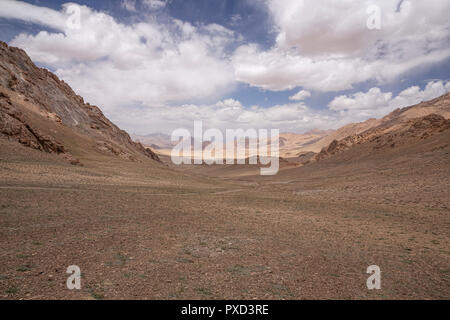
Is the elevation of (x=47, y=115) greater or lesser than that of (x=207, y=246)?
greater

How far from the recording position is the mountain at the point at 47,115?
28734 mm

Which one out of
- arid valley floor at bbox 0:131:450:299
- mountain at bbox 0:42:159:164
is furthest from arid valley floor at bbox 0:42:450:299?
mountain at bbox 0:42:159:164

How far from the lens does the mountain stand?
28734 millimetres

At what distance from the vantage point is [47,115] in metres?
40.5

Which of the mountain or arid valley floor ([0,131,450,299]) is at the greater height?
the mountain

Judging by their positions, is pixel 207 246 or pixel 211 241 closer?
pixel 207 246

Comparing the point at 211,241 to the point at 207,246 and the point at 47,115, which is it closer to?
the point at 207,246

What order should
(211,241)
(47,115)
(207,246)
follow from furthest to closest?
(47,115)
(211,241)
(207,246)

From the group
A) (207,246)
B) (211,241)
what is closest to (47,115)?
(211,241)

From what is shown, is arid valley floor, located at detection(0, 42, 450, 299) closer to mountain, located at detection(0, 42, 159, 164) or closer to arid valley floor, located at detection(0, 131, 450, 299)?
arid valley floor, located at detection(0, 131, 450, 299)

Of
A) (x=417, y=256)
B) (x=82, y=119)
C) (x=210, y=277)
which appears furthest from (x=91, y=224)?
(x=82, y=119)

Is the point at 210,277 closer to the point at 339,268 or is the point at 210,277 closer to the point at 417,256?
the point at 339,268

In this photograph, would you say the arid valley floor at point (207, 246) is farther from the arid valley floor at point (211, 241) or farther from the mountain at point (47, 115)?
the mountain at point (47, 115)

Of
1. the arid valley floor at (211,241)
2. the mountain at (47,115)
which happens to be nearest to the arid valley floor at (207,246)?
the arid valley floor at (211,241)
